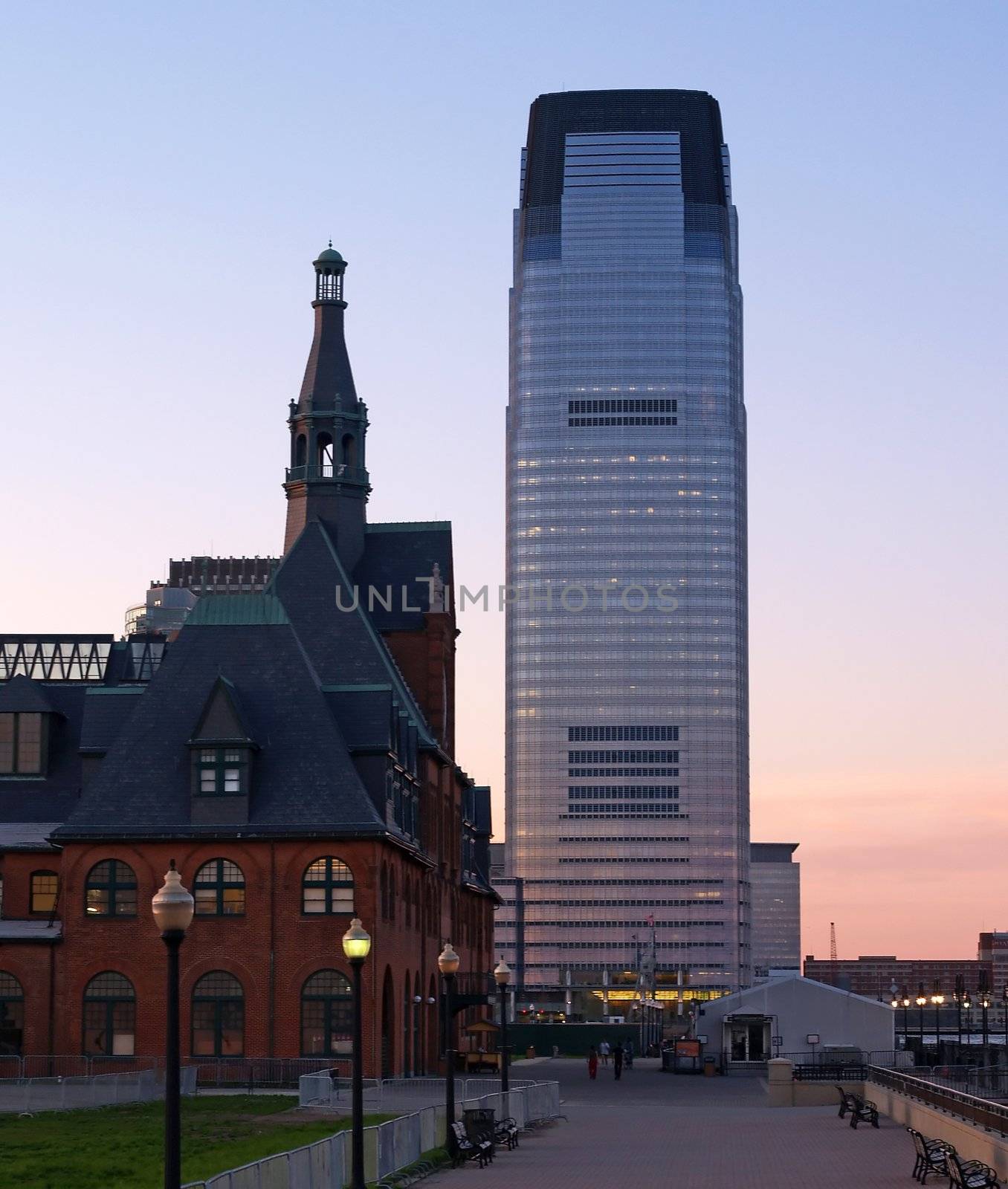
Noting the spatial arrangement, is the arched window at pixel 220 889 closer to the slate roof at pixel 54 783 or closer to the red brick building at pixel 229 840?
the red brick building at pixel 229 840

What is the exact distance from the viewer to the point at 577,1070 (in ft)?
341

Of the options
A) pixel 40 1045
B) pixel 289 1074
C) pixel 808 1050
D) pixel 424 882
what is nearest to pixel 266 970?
pixel 289 1074

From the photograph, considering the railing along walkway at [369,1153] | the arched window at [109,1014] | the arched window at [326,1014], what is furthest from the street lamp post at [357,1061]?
the arched window at [109,1014]

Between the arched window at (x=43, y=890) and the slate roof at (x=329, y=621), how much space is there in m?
13.1

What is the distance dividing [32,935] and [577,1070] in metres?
39.6

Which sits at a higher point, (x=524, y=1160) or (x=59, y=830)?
(x=59, y=830)

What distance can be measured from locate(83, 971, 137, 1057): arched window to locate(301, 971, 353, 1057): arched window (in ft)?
21.4

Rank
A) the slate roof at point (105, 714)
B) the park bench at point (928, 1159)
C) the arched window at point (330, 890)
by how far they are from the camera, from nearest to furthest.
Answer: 1. the park bench at point (928, 1159)
2. the arched window at point (330, 890)
3. the slate roof at point (105, 714)

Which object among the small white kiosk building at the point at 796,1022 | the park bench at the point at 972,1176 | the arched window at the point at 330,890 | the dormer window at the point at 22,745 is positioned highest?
the dormer window at the point at 22,745

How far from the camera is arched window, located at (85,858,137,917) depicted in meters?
72.5

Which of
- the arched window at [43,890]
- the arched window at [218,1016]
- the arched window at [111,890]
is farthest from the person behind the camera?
the arched window at [43,890]

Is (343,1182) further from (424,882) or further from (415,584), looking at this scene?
(415,584)

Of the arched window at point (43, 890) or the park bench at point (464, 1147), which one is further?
the arched window at point (43, 890)

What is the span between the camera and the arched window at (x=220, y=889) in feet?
235
